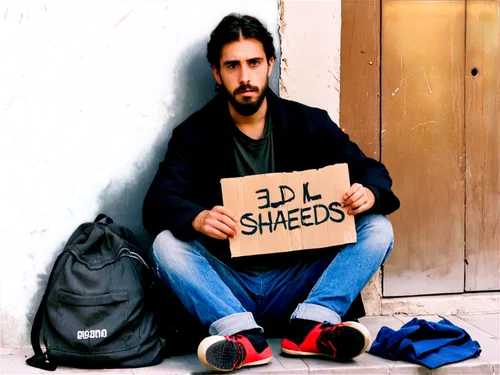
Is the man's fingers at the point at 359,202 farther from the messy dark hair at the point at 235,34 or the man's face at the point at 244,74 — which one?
the messy dark hair at the point at 235,34

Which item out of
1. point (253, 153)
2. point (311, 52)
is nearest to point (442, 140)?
point (311, 52)

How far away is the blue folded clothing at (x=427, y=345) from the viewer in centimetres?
343

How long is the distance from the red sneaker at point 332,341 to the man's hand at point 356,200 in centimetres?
47

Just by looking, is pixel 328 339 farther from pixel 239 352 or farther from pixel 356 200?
pixel 356 200

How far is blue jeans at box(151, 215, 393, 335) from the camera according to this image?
11.2 feet

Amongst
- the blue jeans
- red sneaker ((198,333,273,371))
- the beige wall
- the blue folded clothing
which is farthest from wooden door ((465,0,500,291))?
red sneaker ((198,333,273,371))

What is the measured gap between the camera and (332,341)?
11.0 feet

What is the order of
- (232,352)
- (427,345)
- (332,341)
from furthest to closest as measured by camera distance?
(427,345), (332,341), (232,352)

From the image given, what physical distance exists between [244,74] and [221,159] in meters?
0.38

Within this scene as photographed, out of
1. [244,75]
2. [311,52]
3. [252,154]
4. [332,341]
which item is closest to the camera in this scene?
[332,341]

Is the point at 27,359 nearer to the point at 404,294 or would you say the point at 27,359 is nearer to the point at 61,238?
the point at 61,238

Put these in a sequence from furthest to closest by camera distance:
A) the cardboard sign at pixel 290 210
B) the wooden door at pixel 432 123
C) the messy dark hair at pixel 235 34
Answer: the wooden door at pixel 432 123 → the messy dark hair at pixel 235 34 → the cardboard sign at pixel 290 210

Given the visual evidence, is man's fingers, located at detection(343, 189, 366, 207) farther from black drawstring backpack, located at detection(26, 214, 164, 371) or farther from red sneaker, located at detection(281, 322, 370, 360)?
black drawstring backpack, located at detection(26, 214, 164, 371)

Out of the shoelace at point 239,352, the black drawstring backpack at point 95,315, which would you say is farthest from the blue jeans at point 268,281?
the black drawstring backpack at point 95,315
